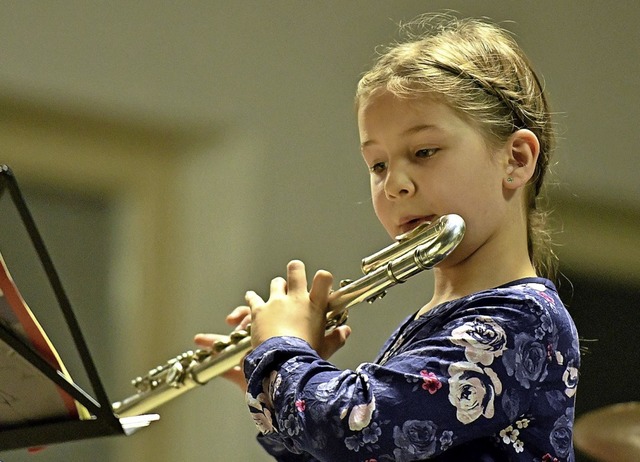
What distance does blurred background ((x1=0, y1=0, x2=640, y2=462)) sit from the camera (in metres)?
1.98

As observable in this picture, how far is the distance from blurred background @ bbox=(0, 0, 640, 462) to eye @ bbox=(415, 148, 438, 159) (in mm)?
1050

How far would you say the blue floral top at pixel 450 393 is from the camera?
2.72 feet

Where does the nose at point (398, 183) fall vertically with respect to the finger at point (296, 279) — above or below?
above

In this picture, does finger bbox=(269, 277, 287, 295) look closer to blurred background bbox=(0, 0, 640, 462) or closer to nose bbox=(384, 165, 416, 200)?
nose bbox=(384, 165, 416, 200)

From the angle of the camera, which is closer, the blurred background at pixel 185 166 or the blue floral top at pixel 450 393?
the blue floral top at pixel 450 393

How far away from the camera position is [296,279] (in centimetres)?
98

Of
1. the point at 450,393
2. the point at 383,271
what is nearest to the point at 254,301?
the point at 383,271

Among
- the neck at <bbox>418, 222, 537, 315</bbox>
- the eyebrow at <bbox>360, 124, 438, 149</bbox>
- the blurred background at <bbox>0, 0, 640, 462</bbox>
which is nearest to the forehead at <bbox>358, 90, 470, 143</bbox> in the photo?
the eyebrow at <bbox>360, 124, 438, 149</bbox>

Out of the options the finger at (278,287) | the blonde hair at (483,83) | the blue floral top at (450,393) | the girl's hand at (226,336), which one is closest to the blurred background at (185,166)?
the girl's hand at (226,336)

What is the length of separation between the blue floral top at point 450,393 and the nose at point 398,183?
11 centimetres

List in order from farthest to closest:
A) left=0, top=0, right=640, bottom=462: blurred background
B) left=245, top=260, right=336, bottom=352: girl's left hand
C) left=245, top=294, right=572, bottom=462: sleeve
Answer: left=0, top=0, right=640, bottom=462: blurred background < left=245, top=260, right=336, bottom=352: girl's left hand < left=245, top=294, right=572, bottom=462: sleeve

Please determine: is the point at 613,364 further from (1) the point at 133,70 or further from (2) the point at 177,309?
(1) the point at 133,70

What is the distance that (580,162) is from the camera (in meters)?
2.44

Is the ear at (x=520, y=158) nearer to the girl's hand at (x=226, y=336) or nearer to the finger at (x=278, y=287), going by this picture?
the finger at (x=278, y=287)
